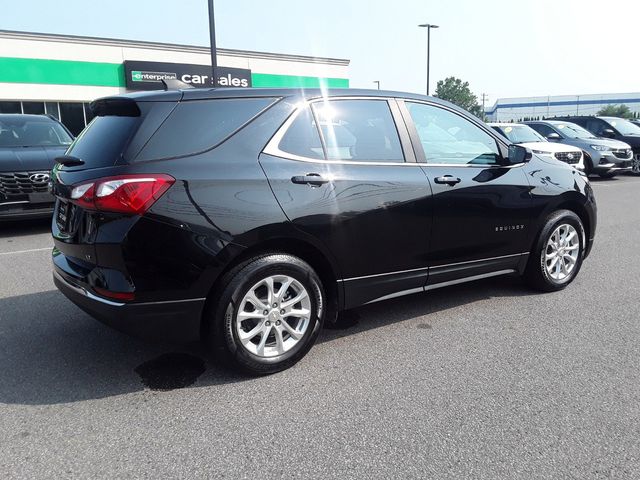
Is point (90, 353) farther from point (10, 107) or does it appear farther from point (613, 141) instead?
point (10, 107)

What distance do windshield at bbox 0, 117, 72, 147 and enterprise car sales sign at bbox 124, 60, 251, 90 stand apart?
651 inches

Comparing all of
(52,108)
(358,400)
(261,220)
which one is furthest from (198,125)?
(52,108)

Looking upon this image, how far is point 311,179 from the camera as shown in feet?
10.5

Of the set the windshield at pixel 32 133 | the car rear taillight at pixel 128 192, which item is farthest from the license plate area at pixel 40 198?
the car rear taillight at pixel 128 192

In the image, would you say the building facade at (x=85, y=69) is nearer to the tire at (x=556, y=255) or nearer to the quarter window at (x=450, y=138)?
the tire at (x=556, y=255)

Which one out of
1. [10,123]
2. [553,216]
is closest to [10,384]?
[553,216]

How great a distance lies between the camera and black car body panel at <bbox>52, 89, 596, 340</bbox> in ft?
9.18

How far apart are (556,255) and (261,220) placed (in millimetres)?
2970

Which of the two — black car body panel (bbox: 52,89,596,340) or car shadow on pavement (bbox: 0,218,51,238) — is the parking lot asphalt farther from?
car shadow on pavement (bbox: 0,218,51,238)

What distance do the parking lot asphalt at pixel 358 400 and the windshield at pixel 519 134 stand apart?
9235 mm

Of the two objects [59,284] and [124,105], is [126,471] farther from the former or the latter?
[124,105]

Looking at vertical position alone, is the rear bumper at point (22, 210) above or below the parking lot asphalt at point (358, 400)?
above

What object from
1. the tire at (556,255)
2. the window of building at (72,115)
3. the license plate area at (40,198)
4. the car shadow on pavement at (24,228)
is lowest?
the car shadow on pavement at (24,228)

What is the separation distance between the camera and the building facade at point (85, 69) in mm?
22453
